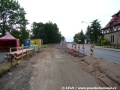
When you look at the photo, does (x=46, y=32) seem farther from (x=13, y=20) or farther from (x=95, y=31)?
(x=13, y=20)

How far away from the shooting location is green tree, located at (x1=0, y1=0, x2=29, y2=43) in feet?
216

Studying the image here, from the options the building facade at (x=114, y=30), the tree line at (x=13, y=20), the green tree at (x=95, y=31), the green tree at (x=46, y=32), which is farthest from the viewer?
the green tree at (x=46, y=32)

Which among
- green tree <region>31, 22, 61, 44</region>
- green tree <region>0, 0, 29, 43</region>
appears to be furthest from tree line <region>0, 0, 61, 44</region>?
green tree <region>31, 22, 61, 44</region>

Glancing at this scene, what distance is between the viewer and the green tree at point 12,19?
216 ft

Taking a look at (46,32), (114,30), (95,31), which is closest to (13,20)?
(114,30)

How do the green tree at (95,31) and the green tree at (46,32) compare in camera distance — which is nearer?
the green tree at (95,31)

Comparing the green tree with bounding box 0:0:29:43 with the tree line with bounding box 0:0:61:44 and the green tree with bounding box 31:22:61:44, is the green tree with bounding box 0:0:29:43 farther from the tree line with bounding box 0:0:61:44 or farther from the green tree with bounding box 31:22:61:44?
the green tree with bounding box 31:22:61:44

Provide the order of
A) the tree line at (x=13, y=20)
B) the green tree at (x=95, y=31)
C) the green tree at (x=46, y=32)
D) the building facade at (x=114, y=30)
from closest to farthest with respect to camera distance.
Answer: the tree line at (x=13, y=20) → the building facade at (x=114, y=30) → the green tree at (x=95, y=31) → the green tree at (x=46, y=32)

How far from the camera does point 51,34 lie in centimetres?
12569

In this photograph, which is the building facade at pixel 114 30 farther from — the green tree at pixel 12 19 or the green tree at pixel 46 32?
the green tree at pixel 46 32

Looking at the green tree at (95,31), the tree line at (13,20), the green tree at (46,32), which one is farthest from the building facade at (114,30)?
the green tree at (46,32)

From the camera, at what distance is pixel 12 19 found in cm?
6681

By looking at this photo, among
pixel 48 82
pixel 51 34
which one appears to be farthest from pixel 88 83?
pixel 51 34

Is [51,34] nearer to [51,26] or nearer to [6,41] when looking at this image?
[51,26]
